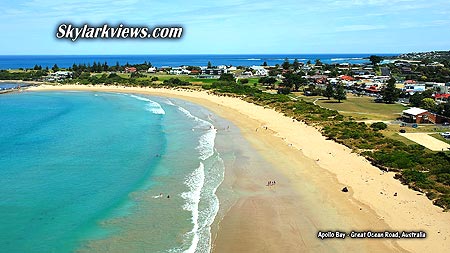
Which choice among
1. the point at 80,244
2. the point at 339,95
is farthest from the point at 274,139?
the point at 339,95

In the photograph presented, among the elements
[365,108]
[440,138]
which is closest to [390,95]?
[365,108]

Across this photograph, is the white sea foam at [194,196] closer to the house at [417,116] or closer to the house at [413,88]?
the house at [417,116]

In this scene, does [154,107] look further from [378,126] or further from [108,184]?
[108,184]

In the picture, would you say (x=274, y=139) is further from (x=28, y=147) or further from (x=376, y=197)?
(x=28, y=147)

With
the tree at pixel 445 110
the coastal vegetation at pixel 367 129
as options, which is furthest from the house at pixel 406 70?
the tree at pixel 445 110

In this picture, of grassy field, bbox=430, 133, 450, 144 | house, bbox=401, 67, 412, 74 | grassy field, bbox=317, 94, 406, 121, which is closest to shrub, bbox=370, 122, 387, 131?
grassy field, bbox=430, 133, 450, 144

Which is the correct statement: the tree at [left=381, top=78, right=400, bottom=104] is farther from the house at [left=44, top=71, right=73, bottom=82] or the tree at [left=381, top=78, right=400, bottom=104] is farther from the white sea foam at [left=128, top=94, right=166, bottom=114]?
the house at [left=44, top=71, right=73, bottom=82]
